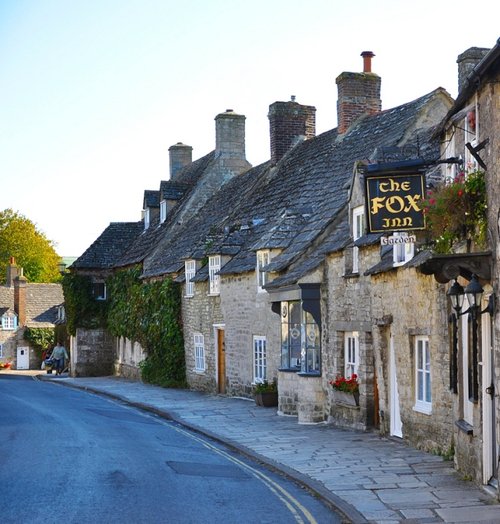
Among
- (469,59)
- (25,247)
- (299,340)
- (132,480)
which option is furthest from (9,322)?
(132,480)

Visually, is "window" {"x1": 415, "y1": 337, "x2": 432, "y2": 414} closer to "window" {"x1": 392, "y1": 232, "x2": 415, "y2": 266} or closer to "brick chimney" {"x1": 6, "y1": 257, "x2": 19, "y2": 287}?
"window" {"x1": 392, "y1": 232, "x2": 415, "y2": 266}

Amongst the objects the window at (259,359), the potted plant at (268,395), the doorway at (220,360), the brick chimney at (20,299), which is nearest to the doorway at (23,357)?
the brick chimney at (20,299)

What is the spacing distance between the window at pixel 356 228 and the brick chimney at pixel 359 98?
1032cm

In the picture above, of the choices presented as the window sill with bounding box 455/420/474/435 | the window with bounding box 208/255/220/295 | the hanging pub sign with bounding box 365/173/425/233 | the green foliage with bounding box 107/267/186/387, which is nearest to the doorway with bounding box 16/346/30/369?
the green foliage with bounding box 107/267/186/387

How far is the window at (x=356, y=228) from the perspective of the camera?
20234 millimetres

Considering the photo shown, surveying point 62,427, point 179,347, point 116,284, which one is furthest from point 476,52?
point 116,284

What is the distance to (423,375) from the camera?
16766mm

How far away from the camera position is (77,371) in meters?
48.3

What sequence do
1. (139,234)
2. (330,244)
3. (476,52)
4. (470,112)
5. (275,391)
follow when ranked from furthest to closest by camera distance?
1. (139,234)
2. (275,391)
3. (476,52)
4. (330,244)
5. (470,112)

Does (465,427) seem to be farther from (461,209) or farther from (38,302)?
(38,302)

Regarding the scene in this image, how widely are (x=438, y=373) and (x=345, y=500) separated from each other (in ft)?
14.1

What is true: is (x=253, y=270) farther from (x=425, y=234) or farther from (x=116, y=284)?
(x=116, y=284)

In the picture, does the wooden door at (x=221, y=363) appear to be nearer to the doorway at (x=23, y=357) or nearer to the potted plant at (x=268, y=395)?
the potted plant at (x=268, y=395)

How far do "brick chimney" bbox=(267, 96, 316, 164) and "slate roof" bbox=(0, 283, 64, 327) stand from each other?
141 ft
